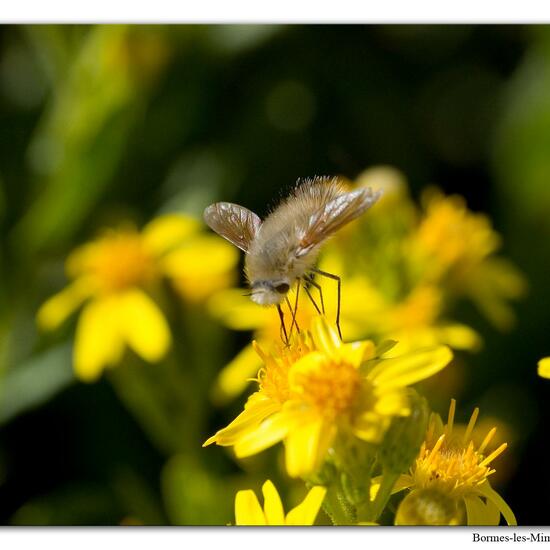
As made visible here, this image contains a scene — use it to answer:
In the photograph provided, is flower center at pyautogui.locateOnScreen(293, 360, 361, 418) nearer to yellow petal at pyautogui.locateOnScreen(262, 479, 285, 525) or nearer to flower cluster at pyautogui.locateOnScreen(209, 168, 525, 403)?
yellow petal at pyautogui.locateOnScreen(262, 479, 285, 525)

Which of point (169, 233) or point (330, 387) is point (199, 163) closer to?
point (169, 233)

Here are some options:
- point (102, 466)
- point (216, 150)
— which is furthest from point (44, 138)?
point (102, 466)

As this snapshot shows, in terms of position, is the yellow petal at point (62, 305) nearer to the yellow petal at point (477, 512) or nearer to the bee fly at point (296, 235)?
the bee fly at point (296, 235)

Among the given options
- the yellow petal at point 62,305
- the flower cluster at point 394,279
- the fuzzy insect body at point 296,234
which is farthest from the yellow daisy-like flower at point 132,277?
the fuzzy insect body at point 296,234
